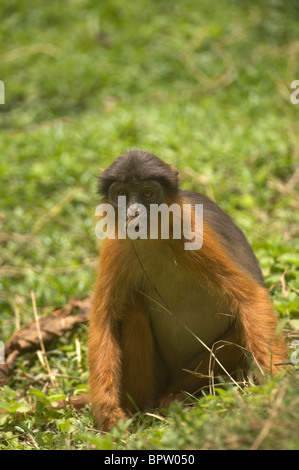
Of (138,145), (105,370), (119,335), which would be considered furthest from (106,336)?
(138,145)

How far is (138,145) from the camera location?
8164mm

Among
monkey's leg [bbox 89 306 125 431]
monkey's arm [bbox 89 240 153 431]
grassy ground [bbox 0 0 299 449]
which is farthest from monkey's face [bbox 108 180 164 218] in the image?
grassy ground [bbox 0 0 299 449]

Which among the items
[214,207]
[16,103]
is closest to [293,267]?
[214,207]

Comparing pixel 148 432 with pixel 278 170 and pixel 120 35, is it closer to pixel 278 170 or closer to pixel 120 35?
pixel 278 170

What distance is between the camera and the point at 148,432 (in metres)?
3.93

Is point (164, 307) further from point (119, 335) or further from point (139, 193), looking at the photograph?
point (139, 193)

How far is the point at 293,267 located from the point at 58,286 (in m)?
2.30

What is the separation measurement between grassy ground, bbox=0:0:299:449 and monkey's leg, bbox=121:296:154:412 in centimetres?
26

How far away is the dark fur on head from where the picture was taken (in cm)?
432

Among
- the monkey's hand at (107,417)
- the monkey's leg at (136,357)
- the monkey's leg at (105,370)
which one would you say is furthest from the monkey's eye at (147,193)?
the monkey's hand at (107,417)

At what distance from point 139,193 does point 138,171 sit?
0.15 m

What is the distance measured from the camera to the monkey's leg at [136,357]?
15.6 ft

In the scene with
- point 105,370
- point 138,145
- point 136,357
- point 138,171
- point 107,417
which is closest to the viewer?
point 138,171

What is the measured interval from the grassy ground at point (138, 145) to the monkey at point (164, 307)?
346 millimetres
